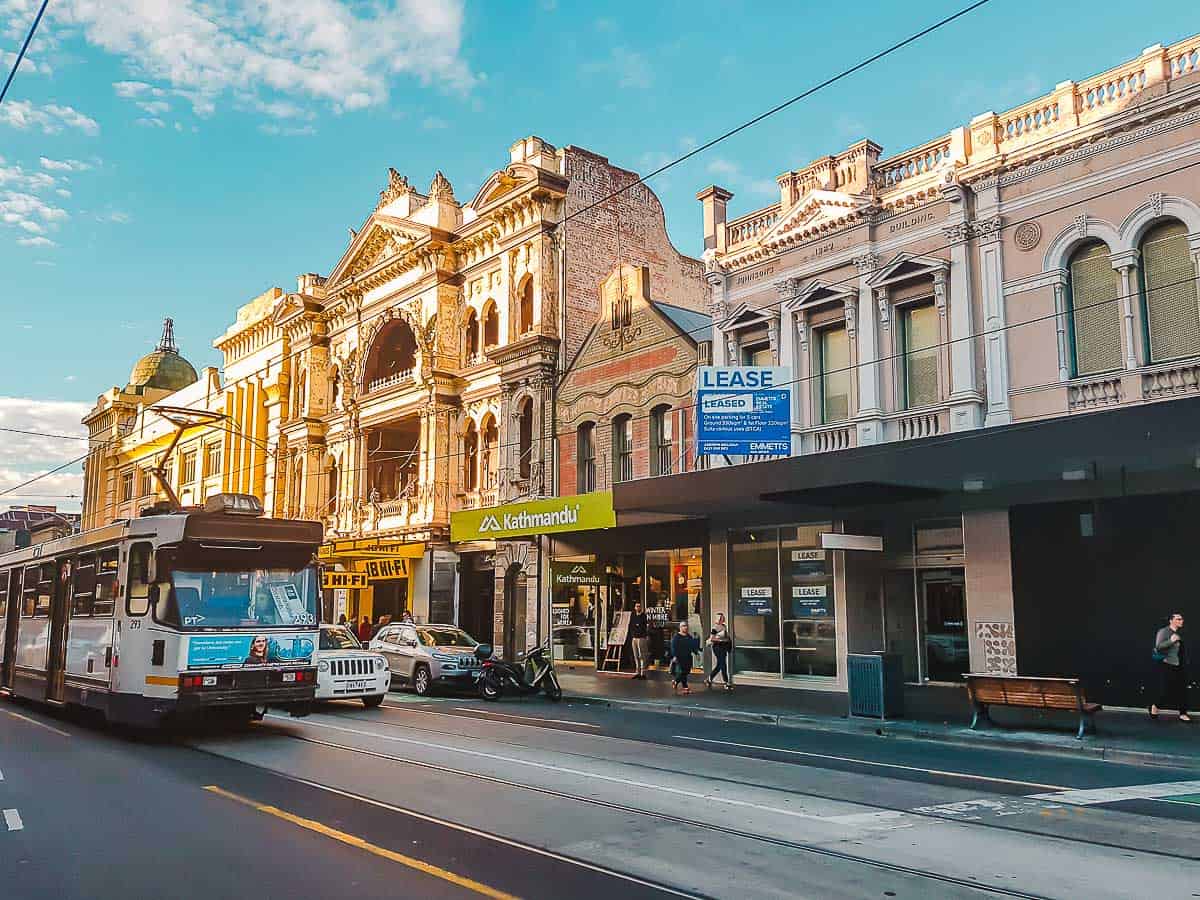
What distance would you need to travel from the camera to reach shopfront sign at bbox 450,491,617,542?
24.7m

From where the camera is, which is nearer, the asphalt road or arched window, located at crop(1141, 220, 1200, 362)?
the asphalt road

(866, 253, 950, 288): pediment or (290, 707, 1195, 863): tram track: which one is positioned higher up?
(866, 253, 950, 288): pediment

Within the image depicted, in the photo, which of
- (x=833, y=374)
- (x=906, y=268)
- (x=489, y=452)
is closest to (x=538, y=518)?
(x=489, y=452)

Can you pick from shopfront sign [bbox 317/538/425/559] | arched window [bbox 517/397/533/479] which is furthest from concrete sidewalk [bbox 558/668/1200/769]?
shopfront sign [bbox 317/538/425/559]

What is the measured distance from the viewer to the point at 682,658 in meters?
21.9

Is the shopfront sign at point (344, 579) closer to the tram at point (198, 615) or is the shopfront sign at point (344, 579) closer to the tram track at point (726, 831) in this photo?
the tram at point (198, 615)

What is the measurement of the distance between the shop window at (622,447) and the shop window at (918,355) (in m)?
8.37

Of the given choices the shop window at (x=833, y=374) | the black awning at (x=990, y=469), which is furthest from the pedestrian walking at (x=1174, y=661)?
the shop window at (x=833, y=374)

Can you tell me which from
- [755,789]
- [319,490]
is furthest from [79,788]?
[319,490]

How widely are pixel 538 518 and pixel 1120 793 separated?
1774cm

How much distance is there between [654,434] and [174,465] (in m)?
40.3

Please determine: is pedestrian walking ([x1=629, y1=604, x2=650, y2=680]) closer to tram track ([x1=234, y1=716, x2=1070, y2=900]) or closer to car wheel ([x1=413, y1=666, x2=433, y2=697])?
car wheel ([x1=413, y1=666, x2=433, y2=697])

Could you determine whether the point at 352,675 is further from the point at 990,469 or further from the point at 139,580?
the point at 990,469

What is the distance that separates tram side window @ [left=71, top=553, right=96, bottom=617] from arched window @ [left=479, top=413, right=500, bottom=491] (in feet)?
55.9
